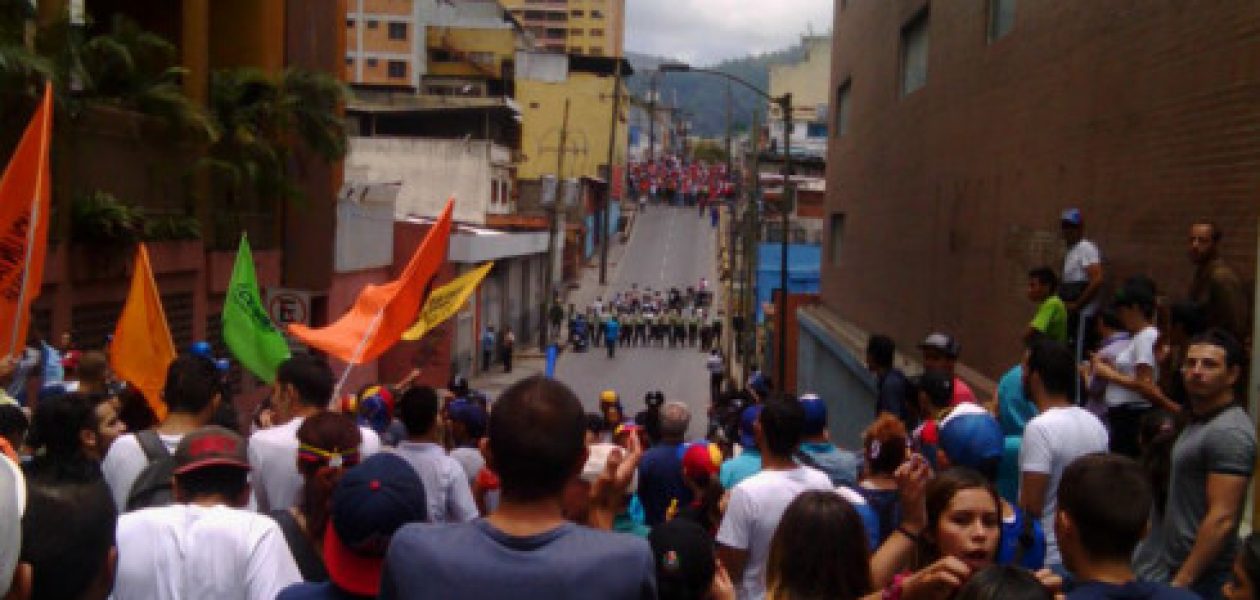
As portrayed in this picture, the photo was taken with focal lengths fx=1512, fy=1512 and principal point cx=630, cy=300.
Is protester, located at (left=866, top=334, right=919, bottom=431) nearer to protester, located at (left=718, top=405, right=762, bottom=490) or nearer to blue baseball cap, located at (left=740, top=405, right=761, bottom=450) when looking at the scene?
blue baseball cap, located at (left=740, top=405, right=761, bottom=450)

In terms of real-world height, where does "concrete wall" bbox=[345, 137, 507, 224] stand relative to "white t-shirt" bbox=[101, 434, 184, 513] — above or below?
above

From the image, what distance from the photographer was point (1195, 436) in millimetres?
6148

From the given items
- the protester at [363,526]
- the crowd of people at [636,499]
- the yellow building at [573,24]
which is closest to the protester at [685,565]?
the crowd of people at [636,499]

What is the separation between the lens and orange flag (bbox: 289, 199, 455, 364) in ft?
38.0

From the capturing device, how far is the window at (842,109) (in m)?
36.0

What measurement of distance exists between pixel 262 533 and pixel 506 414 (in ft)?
4.84

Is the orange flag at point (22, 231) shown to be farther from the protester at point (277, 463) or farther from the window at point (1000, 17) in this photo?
the window at point (1000, 17)

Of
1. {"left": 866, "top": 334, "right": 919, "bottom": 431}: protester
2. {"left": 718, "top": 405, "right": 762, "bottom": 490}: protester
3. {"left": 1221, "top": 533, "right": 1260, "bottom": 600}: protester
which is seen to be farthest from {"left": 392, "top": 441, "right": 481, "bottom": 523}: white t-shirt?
{"left": 866, "top": 334, "right": 919, "bottom": 431}: protester

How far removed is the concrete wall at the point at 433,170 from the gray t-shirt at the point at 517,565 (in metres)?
51.6

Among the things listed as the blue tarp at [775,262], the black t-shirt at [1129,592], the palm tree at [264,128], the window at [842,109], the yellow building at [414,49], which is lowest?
the blue tarp at [775,262]

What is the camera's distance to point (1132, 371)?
341 inches

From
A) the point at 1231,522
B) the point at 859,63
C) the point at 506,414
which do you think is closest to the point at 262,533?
the point at 506,414

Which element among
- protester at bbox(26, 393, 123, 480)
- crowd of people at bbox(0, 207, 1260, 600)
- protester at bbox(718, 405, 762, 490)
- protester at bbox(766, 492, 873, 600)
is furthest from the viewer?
protester at bbox(718, 405, 762, 490)

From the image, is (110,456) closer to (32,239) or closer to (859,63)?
(32,239)
